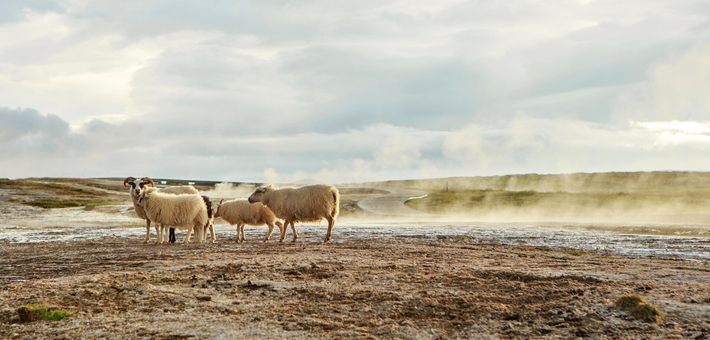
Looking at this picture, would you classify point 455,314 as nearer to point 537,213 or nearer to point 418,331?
point 418,331

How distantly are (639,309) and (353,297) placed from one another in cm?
433

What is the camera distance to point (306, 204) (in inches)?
818

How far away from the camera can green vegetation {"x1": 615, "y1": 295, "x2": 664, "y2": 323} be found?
6816 mm

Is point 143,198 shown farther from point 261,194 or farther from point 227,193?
point 227,193

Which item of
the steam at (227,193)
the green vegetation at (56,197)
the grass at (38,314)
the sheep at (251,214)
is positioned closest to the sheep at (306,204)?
the sheep at (251,214)

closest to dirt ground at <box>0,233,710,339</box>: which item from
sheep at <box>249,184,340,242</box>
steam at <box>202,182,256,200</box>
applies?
sheep at <box>249,184,340,242</box>

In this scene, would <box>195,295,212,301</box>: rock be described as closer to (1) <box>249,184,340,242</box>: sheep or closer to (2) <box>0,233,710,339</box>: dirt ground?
(2) <box>0,233,710,339</box>: dirt ground

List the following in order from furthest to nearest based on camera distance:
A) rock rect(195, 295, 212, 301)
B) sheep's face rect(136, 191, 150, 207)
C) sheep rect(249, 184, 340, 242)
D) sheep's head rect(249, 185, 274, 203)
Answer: sheep's head rect(249, 185, 274, 203) → sheep rect(249, 184, 340, 242) → sheep's face rect(136, 191, 150, 207) → rock rect(195, 295, 212, 301)

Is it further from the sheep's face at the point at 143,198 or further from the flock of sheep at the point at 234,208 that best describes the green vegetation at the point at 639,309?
the sheep's face at the point at 143,198

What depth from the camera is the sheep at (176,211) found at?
18891 millimetres

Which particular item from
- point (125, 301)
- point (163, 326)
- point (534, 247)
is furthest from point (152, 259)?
point (534, 247)

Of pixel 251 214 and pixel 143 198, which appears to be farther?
pixel 251 214

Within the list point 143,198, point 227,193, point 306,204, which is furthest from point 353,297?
point 227,193

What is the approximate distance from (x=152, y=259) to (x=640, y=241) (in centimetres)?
1768
